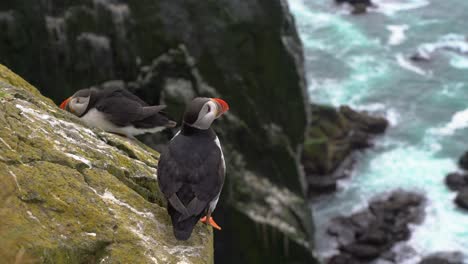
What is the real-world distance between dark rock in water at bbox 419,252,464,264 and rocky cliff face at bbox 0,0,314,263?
282 inches

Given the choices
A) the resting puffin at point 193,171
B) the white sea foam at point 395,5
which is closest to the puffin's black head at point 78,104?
the resting puffin at point 193,171

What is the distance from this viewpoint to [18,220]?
654cm

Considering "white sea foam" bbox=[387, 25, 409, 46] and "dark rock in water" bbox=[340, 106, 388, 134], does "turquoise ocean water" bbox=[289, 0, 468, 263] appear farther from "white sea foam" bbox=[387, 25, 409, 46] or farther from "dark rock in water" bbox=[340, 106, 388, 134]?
"dark rock in water" bbox=[340, 106, 388, 134]

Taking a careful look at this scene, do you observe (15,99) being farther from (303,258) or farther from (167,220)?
(303,258)

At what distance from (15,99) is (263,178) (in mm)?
22819

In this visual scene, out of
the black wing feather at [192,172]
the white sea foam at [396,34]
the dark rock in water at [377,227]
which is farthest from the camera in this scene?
the white sea foam at [396,34]

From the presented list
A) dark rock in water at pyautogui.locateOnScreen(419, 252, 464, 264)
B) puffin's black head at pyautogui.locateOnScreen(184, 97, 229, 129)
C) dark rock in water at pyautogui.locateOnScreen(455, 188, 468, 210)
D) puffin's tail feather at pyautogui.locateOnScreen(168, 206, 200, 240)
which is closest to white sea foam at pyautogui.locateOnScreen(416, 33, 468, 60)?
dark rock in water at pyautogui.locateOnScreen(455, 188, 468, 210)

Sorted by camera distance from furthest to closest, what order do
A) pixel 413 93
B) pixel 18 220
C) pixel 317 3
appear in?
pixel 317 3 < pixel 413 93 < pixel 18 220

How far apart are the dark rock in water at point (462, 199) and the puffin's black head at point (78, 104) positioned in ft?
104

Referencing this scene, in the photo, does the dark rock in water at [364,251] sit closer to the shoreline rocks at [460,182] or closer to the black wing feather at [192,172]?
the shoreline rocks at [460,182]

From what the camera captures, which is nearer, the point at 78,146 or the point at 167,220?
the point at 167,220

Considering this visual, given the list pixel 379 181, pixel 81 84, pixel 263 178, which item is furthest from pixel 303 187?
pixel 81 84

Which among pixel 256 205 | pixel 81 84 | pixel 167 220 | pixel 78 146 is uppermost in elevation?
pixel 78 146

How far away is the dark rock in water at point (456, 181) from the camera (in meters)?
40.2
